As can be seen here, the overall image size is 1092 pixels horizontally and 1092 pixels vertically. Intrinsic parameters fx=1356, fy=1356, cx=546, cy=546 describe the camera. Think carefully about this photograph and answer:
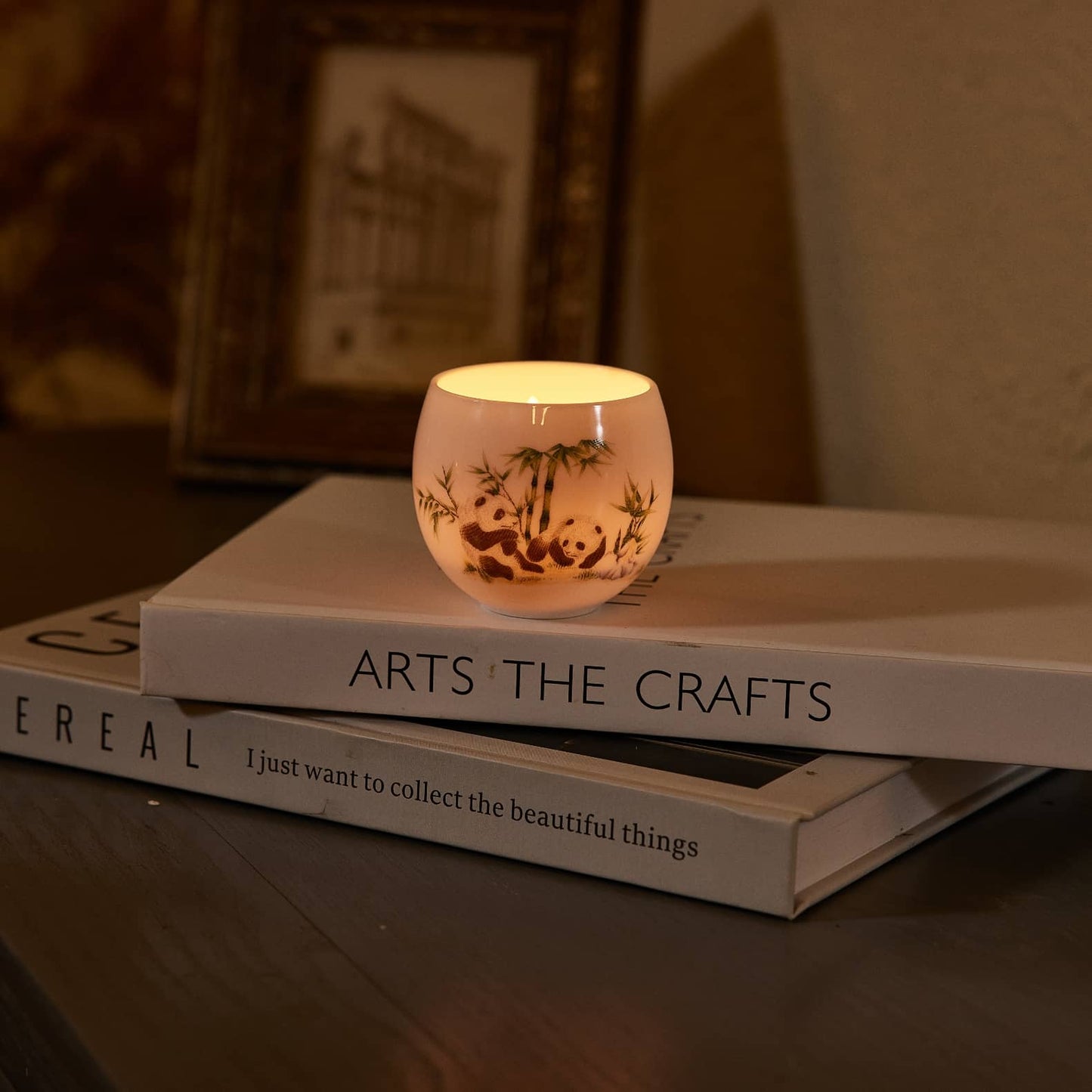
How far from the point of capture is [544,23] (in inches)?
39.5

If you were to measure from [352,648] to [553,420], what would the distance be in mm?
118

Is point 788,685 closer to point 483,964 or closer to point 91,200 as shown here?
point 483,964

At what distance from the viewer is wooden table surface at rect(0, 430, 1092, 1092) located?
384mm

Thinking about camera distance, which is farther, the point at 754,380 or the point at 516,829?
the point at 754,380

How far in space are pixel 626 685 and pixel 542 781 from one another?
2.0 inches

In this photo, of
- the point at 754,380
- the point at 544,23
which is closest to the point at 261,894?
the point at 754,380

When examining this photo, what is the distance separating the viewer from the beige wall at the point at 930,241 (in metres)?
0.72

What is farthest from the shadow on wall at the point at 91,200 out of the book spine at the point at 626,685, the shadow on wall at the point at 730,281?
the book spine at the point at 626,685

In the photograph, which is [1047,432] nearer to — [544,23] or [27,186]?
[544,23]

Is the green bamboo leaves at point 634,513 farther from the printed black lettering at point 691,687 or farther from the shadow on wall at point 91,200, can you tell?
the shadow on wall at point 91,200

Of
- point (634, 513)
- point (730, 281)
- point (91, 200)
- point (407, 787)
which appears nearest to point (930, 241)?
point (730, 281)

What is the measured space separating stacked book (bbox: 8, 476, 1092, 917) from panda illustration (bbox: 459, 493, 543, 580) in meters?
0.02

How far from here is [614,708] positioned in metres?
0.51

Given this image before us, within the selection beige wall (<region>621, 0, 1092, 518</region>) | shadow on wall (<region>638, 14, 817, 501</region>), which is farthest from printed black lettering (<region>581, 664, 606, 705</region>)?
shadow on wall (<region>638, 14, 817, 501</region>)
